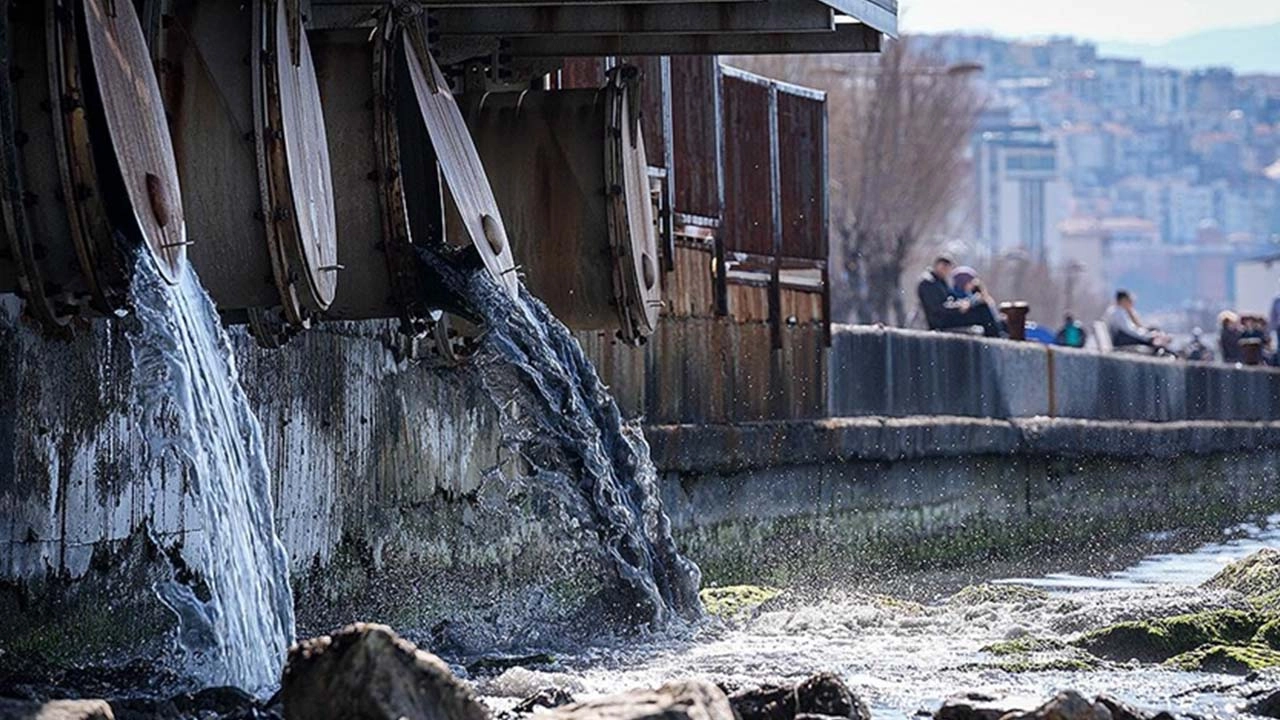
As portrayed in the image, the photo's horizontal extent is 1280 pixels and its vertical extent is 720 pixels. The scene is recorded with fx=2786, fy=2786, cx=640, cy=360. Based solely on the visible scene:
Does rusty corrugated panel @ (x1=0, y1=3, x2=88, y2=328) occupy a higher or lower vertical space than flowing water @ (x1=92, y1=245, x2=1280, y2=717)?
higher

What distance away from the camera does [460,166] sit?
11.2 metres

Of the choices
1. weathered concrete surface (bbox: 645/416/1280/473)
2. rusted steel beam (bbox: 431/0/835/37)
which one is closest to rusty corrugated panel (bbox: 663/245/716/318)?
weathered concrete surface (bbox: 645/416/1280/473)

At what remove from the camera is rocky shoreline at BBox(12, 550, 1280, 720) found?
660 cm

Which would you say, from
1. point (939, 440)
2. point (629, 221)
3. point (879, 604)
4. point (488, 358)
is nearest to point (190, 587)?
point (488, 358)

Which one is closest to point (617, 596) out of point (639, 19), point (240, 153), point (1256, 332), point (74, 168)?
point (639, 19)

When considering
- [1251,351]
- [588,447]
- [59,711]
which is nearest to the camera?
[59,711]

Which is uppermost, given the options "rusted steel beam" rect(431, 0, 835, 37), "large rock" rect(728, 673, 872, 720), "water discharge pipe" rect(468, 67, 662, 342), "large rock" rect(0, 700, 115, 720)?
"rusted steel beam" rect(431, 0, 835, 37)

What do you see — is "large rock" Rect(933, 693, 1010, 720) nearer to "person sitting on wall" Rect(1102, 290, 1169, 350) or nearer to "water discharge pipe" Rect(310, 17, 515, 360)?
"water discharge pipe" Rect(310, 17, 515, 360)

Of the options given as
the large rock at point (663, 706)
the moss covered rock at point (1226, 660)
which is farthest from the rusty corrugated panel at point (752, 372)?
the large rock at point (663, 706)

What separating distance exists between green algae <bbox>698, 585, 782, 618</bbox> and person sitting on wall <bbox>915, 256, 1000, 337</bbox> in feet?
34.5

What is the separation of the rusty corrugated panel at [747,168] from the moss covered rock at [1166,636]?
267 inches

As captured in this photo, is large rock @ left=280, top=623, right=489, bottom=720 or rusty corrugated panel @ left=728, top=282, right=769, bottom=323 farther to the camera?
rusty corrugated panel @ left=728, top=282, right=769, bottom=323

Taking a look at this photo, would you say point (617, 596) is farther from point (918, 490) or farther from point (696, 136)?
point (918, 490)

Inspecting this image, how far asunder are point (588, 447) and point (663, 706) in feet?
17.8
